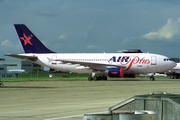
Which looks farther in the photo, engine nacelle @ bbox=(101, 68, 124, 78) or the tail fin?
the tail fin

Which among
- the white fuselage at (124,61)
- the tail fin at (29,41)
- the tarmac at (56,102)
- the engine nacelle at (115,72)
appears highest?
the tail fin at (29,41)

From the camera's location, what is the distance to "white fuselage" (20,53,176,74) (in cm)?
4756

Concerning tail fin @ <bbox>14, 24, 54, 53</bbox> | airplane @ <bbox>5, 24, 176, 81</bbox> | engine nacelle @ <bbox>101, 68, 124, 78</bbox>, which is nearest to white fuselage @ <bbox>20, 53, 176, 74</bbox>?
airplane @ <bbox>5, 24, 176, 81</bbox>

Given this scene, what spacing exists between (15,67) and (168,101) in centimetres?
14925

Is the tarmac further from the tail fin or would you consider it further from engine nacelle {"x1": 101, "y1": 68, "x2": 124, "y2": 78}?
the tail fin

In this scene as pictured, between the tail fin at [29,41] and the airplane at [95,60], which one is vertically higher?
the tail fin at [29,41]

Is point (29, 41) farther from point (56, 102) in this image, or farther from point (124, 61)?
point (56, 102)

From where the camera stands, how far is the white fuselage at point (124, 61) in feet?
156

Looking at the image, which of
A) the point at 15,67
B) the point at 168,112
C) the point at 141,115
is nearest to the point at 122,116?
the point at 141,115

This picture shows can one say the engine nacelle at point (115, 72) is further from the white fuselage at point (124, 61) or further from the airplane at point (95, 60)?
the white fuselage at point (124, 61)

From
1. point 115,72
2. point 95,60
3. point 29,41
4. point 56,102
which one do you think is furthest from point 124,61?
point 56,102

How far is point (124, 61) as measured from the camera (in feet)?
157

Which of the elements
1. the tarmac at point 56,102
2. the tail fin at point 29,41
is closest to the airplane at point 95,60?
the tail fin at point 29,41

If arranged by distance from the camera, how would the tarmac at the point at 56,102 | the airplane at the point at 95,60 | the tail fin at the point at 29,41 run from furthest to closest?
the tail fin at the point at 29,41, the airplane at the point at 95,60, the tarmac at the point at 56,102
